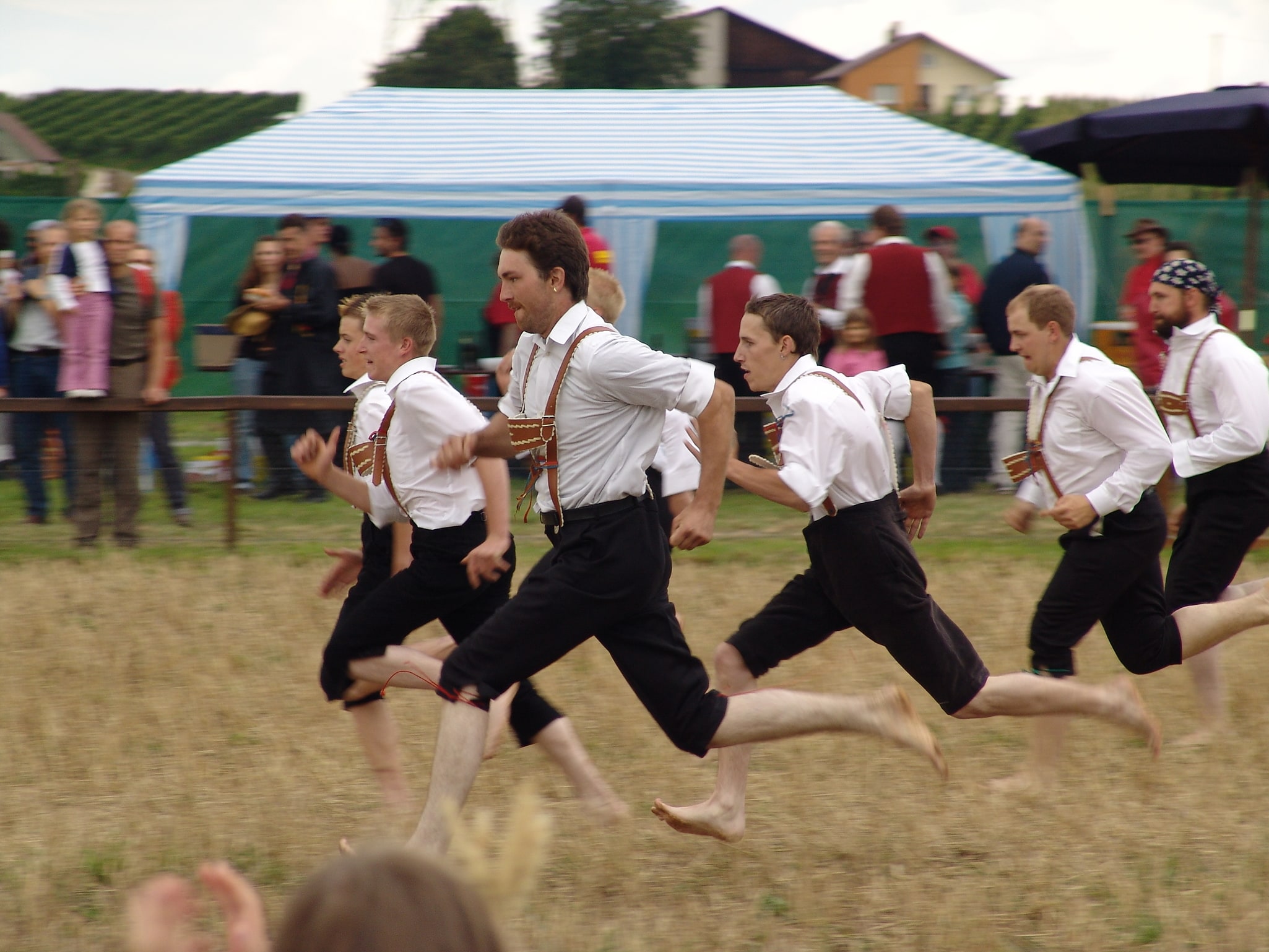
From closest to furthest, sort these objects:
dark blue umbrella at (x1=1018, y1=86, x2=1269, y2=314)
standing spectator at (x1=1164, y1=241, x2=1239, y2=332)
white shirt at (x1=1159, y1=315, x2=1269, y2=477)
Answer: white shirt at (x1=1159, y1=315, x2=1269, y2=477), standing spectator at (x1=1164, y1=241, x2=1239, y2=332), dark blue umbrella at (x1=1018, y1=86, x2=1269, y2=314)

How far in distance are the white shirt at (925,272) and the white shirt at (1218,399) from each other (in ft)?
15.4

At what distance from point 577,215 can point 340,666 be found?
16.0 ft

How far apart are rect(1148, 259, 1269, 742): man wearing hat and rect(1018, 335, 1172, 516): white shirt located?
85cm

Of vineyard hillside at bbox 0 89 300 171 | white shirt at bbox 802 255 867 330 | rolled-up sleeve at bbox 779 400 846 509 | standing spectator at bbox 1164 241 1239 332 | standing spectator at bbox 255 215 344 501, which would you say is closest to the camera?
rolled-up sleeve at bbox 779 400 846 509

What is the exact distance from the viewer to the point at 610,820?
180 inches

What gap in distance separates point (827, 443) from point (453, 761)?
1.45m

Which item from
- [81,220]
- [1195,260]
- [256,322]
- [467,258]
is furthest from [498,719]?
[467,258]

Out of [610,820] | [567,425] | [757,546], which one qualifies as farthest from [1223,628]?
[757,546]

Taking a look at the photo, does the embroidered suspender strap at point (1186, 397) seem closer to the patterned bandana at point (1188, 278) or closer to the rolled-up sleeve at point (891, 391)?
the patterned bandana at point (1188, 278)

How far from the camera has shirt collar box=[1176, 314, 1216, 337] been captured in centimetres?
560

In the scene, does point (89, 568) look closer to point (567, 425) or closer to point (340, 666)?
point (340, 666)

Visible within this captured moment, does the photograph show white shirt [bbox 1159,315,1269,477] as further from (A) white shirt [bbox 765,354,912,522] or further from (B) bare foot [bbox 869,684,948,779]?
(B) bare foot [bbox 869,684,948,779]

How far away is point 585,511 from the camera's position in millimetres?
3916

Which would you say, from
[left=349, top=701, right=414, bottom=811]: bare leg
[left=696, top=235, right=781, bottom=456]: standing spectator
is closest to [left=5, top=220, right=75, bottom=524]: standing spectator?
[left=696, top=235, right=781, bottom=456]: standing spectator
